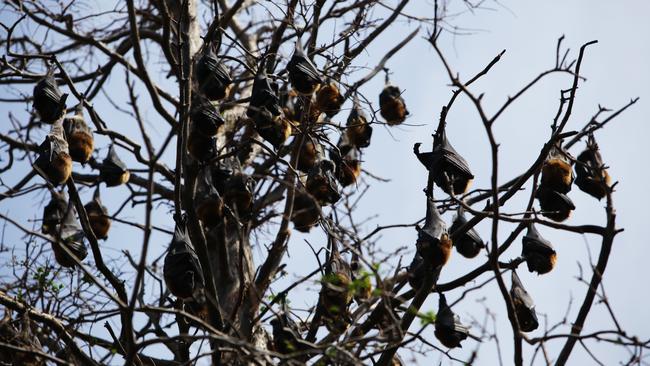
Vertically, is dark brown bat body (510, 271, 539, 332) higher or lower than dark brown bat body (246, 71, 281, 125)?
lower

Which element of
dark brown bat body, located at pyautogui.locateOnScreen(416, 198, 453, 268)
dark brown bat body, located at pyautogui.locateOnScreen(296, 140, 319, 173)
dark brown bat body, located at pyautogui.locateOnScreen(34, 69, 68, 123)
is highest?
dark brown bat body, located at pyautogui.locateOnScreen(34, 69, 68, 123)

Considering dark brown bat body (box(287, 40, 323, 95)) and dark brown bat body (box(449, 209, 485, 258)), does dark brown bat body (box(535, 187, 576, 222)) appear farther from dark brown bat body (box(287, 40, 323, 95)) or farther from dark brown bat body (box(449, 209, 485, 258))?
dark brown bat body (box(287, 40, 323, 95))

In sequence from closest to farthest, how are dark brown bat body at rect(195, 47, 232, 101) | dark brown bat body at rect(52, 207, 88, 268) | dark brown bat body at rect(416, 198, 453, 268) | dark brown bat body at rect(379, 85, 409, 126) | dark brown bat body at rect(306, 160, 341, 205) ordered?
1. dark brown bat body at rect(416, 198, 453, 268)
2. dark brown bat body at rect(195, 47, 232, 101)
3. dark brown bat body at rect(306, 160, 341, 205)
4. dark brown bat body at rect(52, 207, 88, 268)
5. dark brown bat body at rect(379, 85, 409, 126)

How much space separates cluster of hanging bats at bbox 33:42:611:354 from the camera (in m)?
7.05

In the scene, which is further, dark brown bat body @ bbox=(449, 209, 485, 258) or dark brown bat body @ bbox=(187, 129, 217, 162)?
dark brown bat body @ bbox=(449, 209, 485, 258)

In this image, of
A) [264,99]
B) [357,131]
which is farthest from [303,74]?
[357,131]

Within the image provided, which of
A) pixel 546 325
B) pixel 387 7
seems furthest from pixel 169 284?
pixel 387 7

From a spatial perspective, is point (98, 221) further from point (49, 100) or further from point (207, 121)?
point (207, 121)

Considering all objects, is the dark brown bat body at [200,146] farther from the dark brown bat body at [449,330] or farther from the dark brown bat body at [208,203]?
the dark brown bat body at [449,330]

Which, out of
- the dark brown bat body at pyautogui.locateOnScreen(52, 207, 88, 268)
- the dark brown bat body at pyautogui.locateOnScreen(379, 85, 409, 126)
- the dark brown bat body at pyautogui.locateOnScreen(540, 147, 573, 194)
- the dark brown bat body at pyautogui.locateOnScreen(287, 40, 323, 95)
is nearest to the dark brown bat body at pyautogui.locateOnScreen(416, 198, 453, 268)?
the dark brown bat body at pyautogui.locateOnScreen(287, 40, 323, 95)

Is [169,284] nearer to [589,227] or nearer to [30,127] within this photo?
[589,227]

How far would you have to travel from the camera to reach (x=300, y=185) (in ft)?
23.5

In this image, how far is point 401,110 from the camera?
402 inches

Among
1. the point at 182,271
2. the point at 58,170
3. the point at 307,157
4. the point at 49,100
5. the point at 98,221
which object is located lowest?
the point at 182,271
